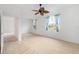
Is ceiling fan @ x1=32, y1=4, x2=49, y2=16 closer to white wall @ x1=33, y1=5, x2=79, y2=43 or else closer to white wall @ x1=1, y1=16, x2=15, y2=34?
white wall @ x1=33, y1=5, x2=79, y2=43

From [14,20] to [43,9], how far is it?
55cm

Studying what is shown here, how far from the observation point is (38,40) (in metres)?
2.19

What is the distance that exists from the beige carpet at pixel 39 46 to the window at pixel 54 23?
0.21 m

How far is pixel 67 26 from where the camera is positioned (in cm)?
216

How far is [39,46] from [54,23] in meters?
0.50

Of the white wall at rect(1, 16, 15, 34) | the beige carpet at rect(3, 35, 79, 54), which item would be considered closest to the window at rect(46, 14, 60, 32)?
the beige carpet at rect(3, 35, 79, 54)

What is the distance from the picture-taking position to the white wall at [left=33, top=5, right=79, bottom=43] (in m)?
2.09

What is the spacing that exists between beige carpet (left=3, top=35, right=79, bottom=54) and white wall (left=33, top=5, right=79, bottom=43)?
9cm

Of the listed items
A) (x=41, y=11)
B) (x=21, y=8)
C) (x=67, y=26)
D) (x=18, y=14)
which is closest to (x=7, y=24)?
(x=18, y=14)

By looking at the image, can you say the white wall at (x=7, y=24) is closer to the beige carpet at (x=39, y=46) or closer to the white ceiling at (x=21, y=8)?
the white ceiling at (x=21, y=8)

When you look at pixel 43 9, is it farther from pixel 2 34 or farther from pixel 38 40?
pixel 2 34
